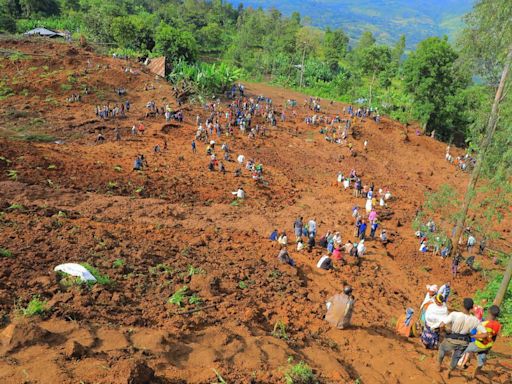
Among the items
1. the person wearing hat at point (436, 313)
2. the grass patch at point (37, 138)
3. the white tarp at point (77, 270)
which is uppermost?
the person wearing hat at point (436, 313)

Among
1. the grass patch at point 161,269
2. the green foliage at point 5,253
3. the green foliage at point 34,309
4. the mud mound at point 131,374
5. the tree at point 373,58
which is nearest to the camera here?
the mud mound at point 131,374

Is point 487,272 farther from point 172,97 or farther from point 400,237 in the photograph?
point 172,97

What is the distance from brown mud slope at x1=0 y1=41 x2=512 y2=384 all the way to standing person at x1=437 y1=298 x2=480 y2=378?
62 cm

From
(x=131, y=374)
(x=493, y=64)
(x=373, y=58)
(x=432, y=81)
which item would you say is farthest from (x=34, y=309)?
(x=373, y=58)

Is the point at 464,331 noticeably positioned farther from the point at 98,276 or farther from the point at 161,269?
the point at 98,276

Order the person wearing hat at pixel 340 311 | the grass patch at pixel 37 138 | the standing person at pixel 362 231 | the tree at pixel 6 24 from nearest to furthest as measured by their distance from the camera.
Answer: the person wearing hat at pixel 340 311 < the standing person at pixel 362 231 < the grass patch at pixel 37 138 < the tree at pixel 6 24

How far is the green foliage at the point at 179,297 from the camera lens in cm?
763

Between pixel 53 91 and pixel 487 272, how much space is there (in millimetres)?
30184

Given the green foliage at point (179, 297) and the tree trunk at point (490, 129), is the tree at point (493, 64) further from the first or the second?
the green foliage at point (179, 297)

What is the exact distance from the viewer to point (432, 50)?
3250 centimetres

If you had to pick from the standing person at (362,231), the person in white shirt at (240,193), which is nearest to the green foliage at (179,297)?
the standing person at (362,231)

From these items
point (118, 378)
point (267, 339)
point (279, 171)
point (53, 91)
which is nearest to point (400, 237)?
point (279, 171)

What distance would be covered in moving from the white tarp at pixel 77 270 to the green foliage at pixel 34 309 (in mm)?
1085

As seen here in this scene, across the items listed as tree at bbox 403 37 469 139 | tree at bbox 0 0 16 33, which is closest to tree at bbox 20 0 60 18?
tree at bbox 0 0 16 33
